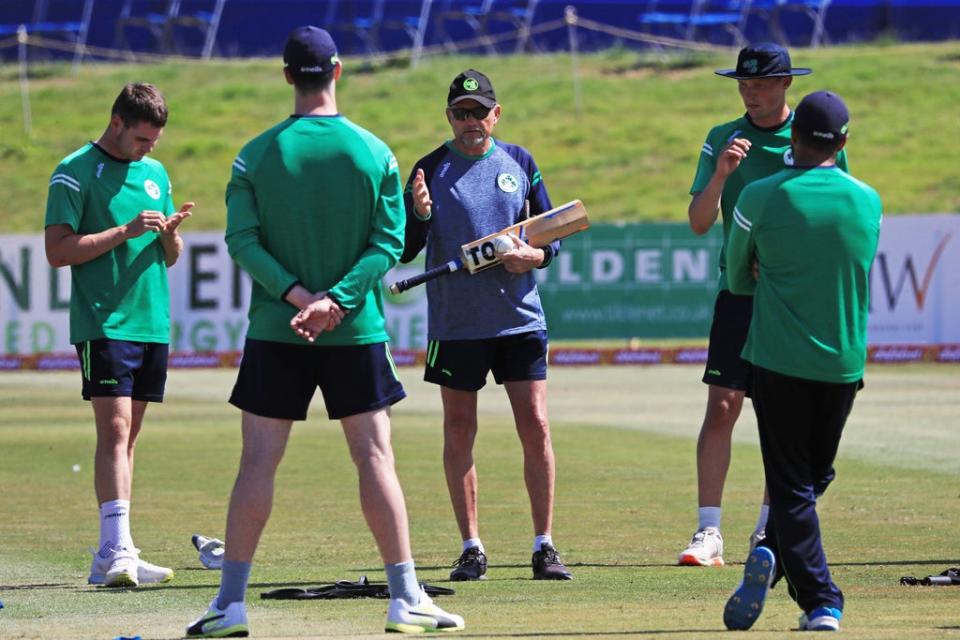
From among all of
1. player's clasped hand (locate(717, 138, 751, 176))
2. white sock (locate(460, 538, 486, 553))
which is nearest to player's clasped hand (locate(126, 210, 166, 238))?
white sock (locate(460, 538, 486, 553))

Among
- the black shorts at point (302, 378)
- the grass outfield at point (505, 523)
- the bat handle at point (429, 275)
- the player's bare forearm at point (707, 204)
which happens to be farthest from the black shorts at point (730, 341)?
the black shorts at point (302, 378)

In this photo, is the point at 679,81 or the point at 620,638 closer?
the point at 620,638

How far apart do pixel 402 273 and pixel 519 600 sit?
22013mm

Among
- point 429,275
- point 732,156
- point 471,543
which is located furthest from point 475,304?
point 732,156

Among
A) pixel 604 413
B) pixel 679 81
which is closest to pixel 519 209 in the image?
pixel 604 413

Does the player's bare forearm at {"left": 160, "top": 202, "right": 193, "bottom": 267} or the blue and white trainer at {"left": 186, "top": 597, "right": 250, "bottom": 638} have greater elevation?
the player's bare forearm at {"left": 160, "top": 202, "right": 193, "bottom": 267}

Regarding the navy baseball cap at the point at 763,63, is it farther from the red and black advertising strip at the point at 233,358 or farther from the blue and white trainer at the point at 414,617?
the red and black advertising strip at the point at 233,358

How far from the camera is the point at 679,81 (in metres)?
52.4

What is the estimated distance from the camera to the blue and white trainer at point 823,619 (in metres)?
6.67

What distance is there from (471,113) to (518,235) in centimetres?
65

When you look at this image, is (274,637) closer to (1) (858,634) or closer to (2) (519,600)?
(2) (519,600)

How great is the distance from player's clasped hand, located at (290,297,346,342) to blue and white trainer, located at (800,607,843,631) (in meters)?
2.07

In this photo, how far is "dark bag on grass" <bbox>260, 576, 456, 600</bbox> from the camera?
26.5 ft

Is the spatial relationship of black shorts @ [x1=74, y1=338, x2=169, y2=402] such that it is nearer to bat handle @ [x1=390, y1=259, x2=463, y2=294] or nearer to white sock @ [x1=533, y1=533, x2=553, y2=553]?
bat handle @ [x1=390, y1=259, x2=463, y2=294]
